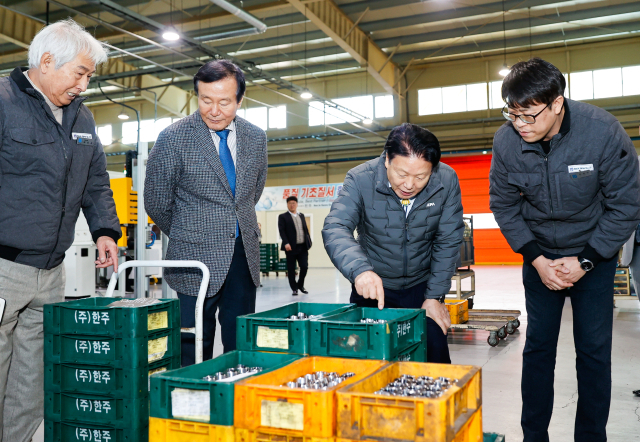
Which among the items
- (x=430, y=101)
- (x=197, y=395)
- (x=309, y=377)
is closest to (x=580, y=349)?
(x=309, y=377)

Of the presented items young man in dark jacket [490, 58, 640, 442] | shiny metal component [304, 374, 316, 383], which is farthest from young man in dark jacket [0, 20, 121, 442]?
young man in dark jacket [490, 58, 640, 442]

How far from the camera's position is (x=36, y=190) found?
6.39 feet

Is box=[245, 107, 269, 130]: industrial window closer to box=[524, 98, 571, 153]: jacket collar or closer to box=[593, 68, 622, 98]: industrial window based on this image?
box=[593, 68, 622, 98]: industrial window

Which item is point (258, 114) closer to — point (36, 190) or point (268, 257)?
point (268, 257)

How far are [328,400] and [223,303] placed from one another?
1.19 meters

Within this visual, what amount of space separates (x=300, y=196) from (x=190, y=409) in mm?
15854

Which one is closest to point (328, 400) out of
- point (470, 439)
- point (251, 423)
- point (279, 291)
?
point (251, 423)

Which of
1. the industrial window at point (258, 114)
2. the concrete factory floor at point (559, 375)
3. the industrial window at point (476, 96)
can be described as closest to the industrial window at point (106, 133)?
the industrial window at point (258, 114)

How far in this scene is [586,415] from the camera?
6.98ft

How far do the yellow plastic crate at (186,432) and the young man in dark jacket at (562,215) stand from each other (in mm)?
1448

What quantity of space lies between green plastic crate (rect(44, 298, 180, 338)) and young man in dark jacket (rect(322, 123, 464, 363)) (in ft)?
2.35

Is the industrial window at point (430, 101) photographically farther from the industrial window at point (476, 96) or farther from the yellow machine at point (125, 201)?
the yellow machine at point (125, 201)

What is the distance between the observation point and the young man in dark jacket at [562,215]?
2037mm

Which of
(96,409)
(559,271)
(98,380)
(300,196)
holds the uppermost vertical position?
(300,196)
